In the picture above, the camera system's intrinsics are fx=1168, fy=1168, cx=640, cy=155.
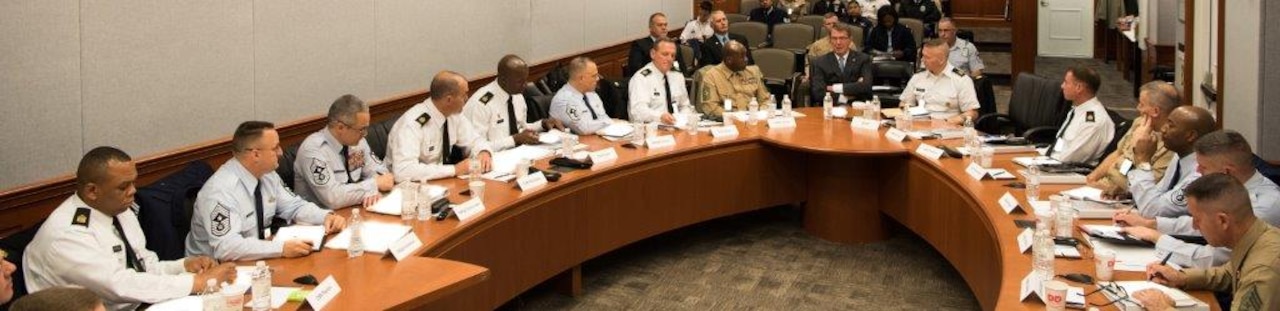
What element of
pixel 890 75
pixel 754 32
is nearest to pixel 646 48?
pixel 890 75

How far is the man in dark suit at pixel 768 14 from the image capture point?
1389cm

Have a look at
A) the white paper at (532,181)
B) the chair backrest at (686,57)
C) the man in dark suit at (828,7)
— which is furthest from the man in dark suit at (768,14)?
the white paper at (532,181)

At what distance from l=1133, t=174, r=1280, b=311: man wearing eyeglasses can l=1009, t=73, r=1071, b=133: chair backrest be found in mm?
3786

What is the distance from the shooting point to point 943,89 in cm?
766

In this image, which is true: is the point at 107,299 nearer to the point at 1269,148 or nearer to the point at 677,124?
the point at 677,124

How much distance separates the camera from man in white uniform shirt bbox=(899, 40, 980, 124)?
758 centimetres

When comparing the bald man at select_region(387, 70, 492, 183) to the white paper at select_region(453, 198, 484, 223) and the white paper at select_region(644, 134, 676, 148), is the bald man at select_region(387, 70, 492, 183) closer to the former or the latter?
the white paper at select_region(453, 198, 484, 223)

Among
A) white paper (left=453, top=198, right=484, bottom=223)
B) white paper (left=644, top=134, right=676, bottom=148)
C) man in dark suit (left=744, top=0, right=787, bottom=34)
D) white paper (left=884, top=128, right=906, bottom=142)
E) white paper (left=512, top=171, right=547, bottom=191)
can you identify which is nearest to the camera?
white paper (left=453, top=198, right=484, bottom=223)

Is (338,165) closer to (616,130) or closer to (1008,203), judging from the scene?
(616,130)

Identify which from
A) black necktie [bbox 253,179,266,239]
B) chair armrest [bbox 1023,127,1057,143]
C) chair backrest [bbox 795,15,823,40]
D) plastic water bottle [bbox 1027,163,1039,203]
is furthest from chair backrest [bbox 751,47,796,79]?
black necktie [bbox 253,179,266,239]

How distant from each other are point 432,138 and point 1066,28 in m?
12.8

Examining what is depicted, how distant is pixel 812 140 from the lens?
6.92m

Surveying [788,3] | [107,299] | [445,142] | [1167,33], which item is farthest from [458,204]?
[788,3]

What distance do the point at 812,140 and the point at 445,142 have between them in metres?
2.22
